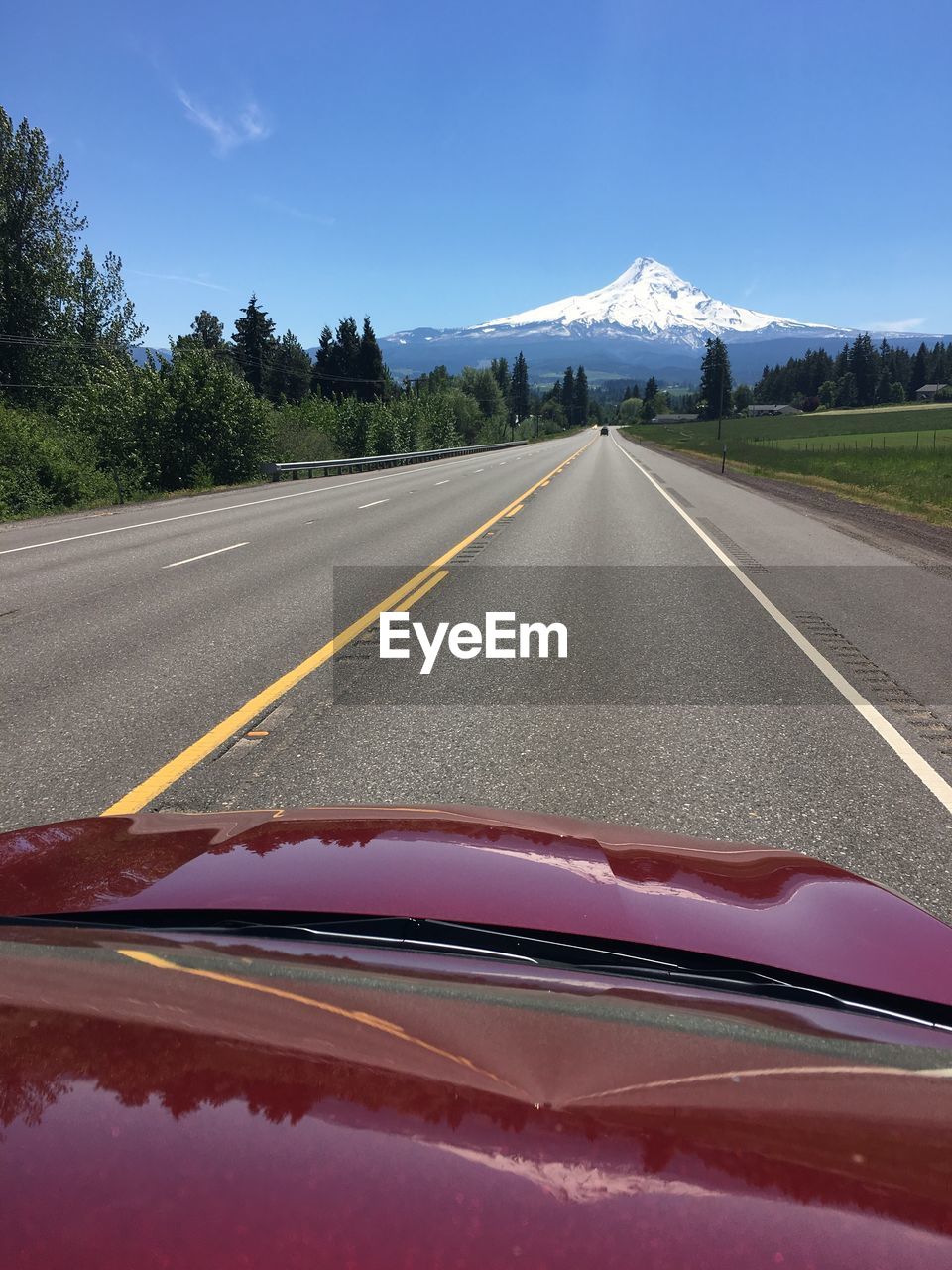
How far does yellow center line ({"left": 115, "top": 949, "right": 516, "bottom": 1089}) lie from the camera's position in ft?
4.01

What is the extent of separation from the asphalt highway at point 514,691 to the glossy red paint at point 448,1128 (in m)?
2.36

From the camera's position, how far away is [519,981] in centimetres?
153

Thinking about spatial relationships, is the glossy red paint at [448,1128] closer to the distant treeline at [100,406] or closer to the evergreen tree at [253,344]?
the distant treeline at [100,406]

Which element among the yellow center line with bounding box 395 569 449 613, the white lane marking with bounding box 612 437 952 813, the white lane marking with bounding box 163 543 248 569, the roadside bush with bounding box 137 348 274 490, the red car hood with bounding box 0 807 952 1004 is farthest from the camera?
the roadside bush with bounding box 137 348 274 490

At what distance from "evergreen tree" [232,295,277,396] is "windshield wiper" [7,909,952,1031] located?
9275 cm

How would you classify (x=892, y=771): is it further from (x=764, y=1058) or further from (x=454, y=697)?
(x=764, y=1058)

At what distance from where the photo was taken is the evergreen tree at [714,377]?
134 meters

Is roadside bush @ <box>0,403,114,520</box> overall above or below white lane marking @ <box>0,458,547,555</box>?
above

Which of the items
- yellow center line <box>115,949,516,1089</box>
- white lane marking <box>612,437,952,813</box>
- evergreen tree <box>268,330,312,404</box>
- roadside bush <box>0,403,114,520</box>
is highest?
evergreen tree <box>268,330,312,404</box>

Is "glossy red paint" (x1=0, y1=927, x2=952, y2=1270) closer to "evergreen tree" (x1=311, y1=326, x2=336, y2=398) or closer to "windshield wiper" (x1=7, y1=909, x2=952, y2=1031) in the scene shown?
"windshield wiper" (x1=7, y1=909, x2=952, y2=1031)

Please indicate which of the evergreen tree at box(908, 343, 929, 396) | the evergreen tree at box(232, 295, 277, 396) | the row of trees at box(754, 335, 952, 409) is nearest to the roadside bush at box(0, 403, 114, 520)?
the evergreen tree at box(232, 295, 277, 396)

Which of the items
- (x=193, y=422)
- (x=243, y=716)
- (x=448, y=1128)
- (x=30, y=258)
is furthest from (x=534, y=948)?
(x=30, y=258)

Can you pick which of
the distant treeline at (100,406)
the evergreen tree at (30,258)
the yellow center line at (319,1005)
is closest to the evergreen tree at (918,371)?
the distant treeline at (100,406)

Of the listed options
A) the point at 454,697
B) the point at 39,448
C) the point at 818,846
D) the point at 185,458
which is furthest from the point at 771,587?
the point at 185,458
